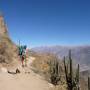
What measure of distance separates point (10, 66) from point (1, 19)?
992cm

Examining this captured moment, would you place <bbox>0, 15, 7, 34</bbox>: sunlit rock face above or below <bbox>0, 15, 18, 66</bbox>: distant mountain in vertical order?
above

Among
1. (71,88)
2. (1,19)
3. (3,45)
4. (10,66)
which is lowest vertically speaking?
(71,88)

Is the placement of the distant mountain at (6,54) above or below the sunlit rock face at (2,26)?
below

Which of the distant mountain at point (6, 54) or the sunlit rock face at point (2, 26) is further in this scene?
the sunlit rock face at point (2, 26)

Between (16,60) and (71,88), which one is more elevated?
(16,60)

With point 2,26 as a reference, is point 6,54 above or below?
below

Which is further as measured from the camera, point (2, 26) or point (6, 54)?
point (2, 26)

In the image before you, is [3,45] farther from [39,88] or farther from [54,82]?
[39,88]

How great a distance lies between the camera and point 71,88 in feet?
65.1

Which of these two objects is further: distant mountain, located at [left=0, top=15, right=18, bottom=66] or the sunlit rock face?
the sunlit rock face

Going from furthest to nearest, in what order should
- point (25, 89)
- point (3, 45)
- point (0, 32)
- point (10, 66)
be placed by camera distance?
point (0, 32)
point (3, 45)
point (10, 66)
point (25, 89)

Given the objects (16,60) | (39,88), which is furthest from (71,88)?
(16,60)

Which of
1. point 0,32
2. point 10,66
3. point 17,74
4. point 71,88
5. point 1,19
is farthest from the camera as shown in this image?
point 1,19

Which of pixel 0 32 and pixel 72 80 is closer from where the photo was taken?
pixel 72 80
